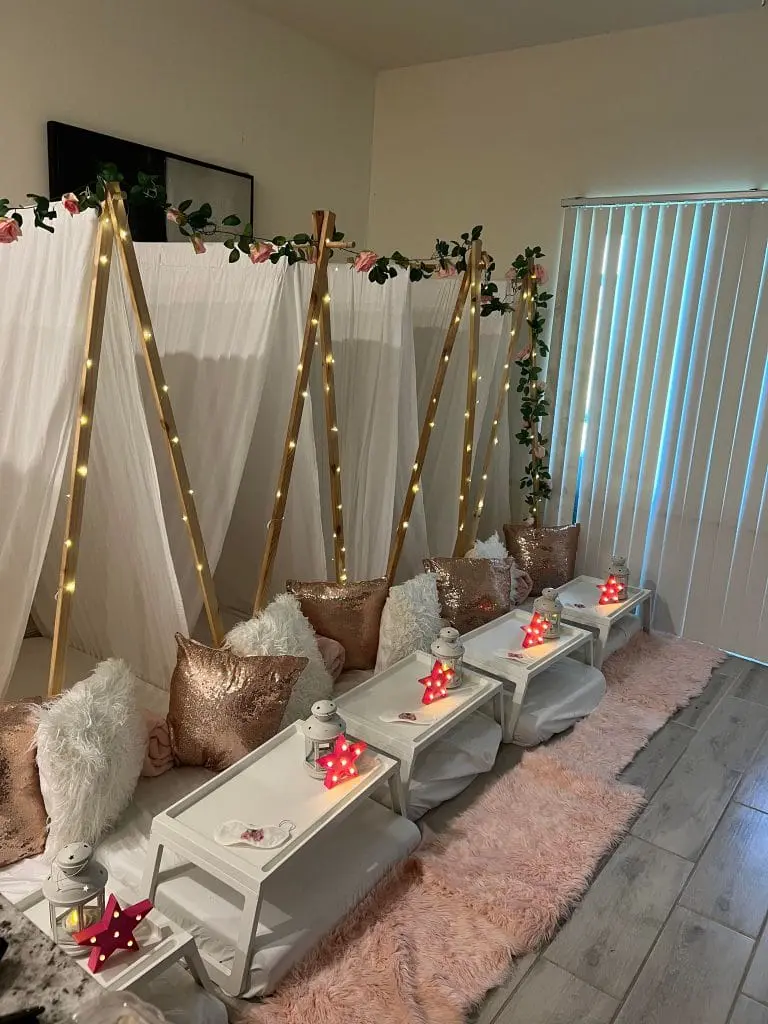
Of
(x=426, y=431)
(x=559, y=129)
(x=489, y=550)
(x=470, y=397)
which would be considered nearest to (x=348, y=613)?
(x=426, y=431)

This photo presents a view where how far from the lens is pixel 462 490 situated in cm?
345

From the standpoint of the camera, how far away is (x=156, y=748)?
214 centimetres

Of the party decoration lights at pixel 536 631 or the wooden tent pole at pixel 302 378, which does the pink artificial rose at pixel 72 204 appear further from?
the party decoration lights at pixel 536 631

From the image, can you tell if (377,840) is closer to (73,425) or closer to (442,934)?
(442,934)

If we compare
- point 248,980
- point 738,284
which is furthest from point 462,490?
point 248,980

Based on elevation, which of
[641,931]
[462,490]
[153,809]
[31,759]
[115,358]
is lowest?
[641,931]

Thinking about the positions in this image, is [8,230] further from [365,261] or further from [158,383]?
[365,261]

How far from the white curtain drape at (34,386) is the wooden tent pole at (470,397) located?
1613 millimetres

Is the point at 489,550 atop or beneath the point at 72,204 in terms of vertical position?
beneath

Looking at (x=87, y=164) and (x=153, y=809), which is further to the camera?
(x=87, y=164)

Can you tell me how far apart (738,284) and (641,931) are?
8.83 ft

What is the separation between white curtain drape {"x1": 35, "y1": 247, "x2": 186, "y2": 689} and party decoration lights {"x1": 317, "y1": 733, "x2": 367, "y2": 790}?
724mm

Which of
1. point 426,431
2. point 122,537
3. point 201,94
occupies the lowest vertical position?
point 122,537

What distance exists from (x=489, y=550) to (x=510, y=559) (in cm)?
11
